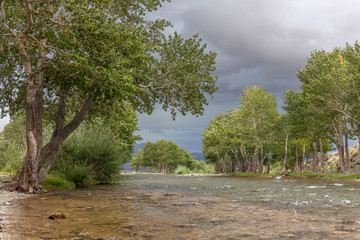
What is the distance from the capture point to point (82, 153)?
23.2 m

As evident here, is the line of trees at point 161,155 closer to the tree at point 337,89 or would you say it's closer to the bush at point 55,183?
the tree at point 337,89

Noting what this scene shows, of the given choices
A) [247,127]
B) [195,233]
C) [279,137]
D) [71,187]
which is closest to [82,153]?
[71,187]

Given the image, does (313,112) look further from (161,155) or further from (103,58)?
(161,155)

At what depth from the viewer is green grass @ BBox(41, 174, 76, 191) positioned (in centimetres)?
1784

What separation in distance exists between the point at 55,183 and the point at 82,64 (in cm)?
950

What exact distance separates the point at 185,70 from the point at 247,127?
3959 cm

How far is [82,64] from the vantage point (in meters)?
13.3

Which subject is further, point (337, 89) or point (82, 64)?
point (337, 89)

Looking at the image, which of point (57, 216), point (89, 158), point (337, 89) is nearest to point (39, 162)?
point (89, 158)

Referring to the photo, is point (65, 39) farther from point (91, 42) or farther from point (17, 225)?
point (17, 225)

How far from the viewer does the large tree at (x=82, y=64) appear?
13320 millimetres

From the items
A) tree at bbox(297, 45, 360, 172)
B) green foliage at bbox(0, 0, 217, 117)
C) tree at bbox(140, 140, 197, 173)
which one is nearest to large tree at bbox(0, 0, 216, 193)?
green foliage at bbox(0, 0, 217, 117)

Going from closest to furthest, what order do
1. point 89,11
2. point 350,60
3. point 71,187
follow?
point 89,11
point 71,187
point 350,60

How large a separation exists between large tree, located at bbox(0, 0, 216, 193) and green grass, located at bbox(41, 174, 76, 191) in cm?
86
